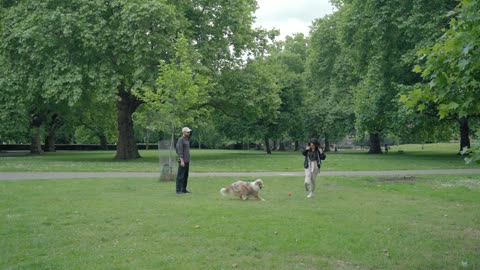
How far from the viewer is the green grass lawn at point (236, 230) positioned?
21.1 feet

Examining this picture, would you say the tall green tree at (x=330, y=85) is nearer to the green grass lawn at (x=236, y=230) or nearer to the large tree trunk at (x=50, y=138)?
the large tree trunk at (x=50, y=138)

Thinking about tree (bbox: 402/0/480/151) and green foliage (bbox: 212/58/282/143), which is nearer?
tree (bbox: 402/0/480/151)

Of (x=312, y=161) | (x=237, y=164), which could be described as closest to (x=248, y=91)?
(x=237, y=164)

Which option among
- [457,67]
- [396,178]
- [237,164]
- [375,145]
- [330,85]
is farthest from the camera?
[330,85]

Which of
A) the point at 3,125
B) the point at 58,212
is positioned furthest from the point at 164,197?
the point at 3,125

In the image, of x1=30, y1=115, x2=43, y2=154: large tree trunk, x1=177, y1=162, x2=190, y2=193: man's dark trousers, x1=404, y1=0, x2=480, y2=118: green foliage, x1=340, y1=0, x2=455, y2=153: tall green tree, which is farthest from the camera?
x1=30, y1=115, x2=43, y2=154: large tree trunk

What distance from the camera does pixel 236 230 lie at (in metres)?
8.30

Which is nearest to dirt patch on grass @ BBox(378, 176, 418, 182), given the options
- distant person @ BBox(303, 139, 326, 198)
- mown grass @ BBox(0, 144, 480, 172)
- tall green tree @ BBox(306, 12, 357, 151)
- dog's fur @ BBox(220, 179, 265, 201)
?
mown grass @ BBox(0, 144, 480, 172)

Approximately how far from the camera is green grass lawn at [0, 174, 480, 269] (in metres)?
6.44

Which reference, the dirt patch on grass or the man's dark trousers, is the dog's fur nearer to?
the man's dark trousers

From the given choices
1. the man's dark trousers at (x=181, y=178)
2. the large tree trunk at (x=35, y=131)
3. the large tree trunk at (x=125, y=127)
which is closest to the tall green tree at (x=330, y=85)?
the large tree trunk at (x=125, y=127)

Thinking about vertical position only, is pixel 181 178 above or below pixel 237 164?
above

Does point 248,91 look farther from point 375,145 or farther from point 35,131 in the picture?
point 35,131

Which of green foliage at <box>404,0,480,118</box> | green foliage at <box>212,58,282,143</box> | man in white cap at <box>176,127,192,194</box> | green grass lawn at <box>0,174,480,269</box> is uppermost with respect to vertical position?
green foliage at <box>212,58,282,143</box>
